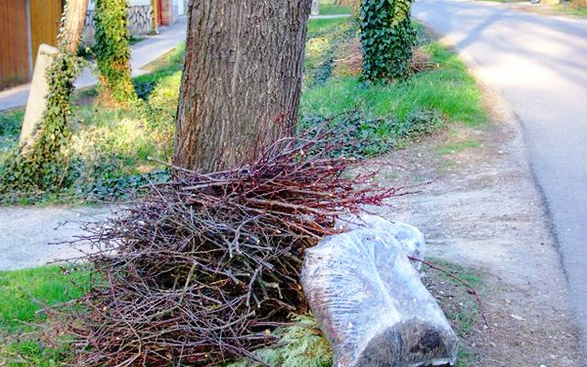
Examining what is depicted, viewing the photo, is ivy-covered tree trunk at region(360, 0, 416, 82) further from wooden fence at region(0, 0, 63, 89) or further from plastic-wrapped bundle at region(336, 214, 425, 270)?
plastic-wrapped bundle at region(336, 214, 425, 270)

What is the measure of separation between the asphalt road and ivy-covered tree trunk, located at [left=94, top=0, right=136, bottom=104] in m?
7.61

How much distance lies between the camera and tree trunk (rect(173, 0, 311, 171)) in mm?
4676

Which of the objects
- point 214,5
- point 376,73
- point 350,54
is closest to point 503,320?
point 214,5

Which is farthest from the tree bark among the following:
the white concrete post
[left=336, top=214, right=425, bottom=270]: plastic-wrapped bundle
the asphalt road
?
[left=336, top=214, right=425, bottom=270]: plastic-wrapped bundle

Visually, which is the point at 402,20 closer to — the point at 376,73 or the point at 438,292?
the point at 376,73

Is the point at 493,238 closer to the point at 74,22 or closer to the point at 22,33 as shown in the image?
the point at 74,22

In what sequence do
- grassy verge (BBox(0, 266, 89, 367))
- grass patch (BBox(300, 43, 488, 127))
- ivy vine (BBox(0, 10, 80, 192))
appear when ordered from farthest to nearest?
grass patch (BBox(300, 43, 488, 127)) → ivy vine (BBox(0, 10, 80, 192)) → grassy verge (BBox(0, 266, 89, 367))

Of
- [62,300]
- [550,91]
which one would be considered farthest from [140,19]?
[62,300]

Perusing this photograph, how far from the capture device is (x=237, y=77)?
186 inches

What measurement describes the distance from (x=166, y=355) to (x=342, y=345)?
981 mm

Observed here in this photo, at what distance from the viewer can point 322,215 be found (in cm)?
418

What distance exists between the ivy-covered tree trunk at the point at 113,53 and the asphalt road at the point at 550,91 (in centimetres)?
761

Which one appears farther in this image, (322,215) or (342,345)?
(322,215)

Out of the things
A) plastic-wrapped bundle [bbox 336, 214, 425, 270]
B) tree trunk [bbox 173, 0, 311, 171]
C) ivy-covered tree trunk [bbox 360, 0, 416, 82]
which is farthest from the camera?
ivy-covered tree trunk [bbox 360, 0, 416, 82]
